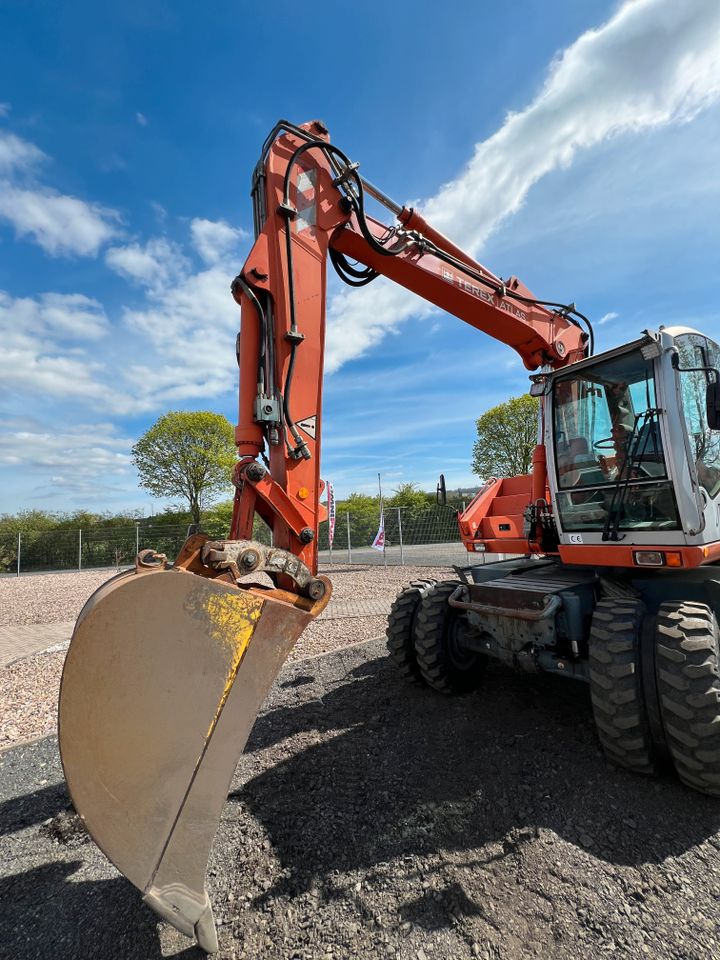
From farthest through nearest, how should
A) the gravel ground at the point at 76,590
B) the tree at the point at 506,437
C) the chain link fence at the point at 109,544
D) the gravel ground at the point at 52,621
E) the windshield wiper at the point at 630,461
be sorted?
the tree at the point at 506,437 → the chain link fence at the point at 109,544 → the gravel ground at the point at 76,590 → the gravel ground at the point at 52,621 → the windshield wiper at the point at 630,461

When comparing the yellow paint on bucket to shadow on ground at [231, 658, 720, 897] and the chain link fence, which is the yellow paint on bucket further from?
the chain link fence

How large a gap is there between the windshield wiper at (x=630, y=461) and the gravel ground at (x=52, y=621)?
12.9 feet

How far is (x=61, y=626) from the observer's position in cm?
857

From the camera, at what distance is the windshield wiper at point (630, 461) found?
11.2 feet

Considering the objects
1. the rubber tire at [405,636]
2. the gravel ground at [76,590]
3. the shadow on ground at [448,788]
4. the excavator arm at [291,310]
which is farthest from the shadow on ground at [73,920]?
the gravel ground at [76,590]

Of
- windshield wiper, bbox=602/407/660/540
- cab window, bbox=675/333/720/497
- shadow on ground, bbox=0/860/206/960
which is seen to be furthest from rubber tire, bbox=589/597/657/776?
shadow on ground, bbox=0/860/206/960

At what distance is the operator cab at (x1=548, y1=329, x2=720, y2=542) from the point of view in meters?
3.28

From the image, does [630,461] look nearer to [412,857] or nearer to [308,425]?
[308,425]

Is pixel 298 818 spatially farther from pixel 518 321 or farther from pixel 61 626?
pixel 61 626

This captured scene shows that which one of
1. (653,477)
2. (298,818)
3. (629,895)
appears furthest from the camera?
(653,477)

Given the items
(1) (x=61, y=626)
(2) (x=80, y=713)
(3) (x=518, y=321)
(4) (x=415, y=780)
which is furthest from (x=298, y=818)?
(1) (x=61, y=626)

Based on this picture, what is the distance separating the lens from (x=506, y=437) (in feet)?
87.0

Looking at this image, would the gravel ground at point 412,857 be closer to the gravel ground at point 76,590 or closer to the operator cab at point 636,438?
the operator cab at point 636,438

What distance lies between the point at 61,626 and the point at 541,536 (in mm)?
8462
